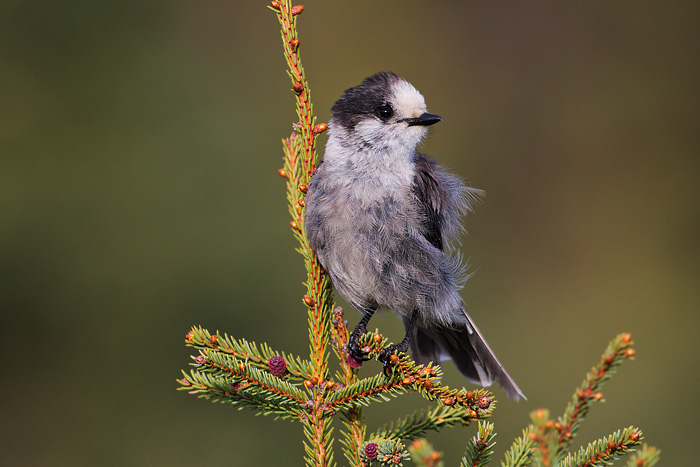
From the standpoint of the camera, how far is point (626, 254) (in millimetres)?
4684

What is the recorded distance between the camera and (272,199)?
4.16 metres

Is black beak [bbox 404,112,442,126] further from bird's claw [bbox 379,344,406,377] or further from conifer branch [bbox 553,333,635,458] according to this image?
conifer branch [bbox 553,333,635,458]

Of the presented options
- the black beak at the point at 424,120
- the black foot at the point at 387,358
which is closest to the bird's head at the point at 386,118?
the black beak at the point at 424,120

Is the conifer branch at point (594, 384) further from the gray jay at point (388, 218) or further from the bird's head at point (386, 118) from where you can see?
the bird's head at point (386, 118)

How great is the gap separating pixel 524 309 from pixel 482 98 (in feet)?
5.43

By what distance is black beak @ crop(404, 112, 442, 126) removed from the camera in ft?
8.14

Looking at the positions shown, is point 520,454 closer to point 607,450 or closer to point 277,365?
point 607,450

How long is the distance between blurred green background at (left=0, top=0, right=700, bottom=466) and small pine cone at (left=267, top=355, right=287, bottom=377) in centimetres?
176

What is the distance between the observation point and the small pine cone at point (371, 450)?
1651mm

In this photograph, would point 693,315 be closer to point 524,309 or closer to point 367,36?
point 524,309

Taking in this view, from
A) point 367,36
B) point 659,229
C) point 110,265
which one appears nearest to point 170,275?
point 110,265

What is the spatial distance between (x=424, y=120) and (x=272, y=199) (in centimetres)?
186

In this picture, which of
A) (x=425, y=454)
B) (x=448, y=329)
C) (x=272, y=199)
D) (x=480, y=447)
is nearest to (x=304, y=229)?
(x=448, y=329)

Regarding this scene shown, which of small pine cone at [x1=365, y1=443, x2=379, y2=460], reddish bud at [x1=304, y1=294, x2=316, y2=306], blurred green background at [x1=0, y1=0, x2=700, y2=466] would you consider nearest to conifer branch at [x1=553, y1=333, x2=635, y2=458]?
small pine cone at [x1=365, y1=443, x2=379, y2=460]
